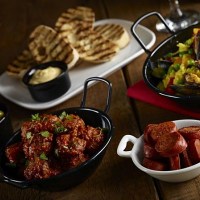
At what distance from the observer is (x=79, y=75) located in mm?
2562

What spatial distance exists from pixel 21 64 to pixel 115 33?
539mm

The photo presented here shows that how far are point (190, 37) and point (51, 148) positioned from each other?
0.91 meters

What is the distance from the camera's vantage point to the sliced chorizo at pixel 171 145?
4.90 feet

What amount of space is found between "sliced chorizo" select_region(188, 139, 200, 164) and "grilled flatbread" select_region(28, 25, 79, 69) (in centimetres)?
113

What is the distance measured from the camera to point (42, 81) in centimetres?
239

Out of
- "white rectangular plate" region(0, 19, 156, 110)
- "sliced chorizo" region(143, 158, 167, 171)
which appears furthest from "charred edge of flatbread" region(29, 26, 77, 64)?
"sliced chorizo" region(143, 158, 167, 171)

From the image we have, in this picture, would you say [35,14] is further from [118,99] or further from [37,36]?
[118,99]

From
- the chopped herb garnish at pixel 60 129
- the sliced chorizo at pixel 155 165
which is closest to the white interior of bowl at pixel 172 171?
the sliced chorizo at pixel 155 165

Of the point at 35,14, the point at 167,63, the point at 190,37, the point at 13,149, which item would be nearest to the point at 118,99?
the point at 167,63

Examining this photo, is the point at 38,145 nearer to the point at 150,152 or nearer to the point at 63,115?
the point at 63,115

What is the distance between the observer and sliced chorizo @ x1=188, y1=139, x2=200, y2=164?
1521 millimetres

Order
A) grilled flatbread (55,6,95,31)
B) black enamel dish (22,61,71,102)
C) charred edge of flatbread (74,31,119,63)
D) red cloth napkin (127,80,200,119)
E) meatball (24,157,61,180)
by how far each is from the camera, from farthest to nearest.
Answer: grilled flatbread (55,6,95,31)
charred edge of flatbread (74,31,119,63)
black enamel dish (22,61,71,102)
red cloth napkin (127,80,200,119)
meatball (24,157,61,180)

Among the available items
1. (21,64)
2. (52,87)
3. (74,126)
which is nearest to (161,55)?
(52,87)

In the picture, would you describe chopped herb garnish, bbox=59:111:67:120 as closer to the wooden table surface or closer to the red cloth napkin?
the wooden table surface
